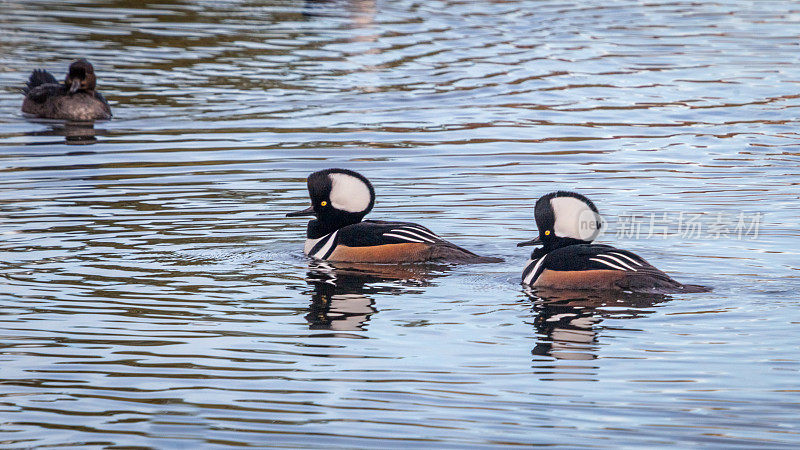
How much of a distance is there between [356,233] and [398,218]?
58.3 inches

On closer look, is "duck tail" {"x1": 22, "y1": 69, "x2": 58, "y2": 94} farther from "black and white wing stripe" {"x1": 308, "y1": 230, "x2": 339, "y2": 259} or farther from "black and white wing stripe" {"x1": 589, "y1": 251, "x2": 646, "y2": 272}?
"black and white wing stripe" {"x1": 589, "y1": 251, "x2": 646, "y2": 272}

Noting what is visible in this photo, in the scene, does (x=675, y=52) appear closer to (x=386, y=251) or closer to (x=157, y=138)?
(x=157, y=138)

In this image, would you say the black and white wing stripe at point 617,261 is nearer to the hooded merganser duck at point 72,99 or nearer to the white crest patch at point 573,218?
the white crest patch at point 573,218

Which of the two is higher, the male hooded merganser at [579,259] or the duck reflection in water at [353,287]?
the male hooded merganser at [579,259]

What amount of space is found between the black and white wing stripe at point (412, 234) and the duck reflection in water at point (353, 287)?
0.21 metres

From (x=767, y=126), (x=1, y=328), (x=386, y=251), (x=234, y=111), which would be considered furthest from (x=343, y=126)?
(x=1, y=328)

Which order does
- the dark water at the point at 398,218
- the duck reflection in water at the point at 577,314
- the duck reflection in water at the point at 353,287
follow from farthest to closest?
the duck reflection in water at the point at 353,287, the duck reflection in water at the point at 577,314, the dark water at the point at 398,218

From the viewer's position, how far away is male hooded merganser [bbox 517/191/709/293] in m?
9.33

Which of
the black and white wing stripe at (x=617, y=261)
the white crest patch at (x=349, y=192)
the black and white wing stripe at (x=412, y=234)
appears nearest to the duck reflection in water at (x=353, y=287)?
the black and white wing stripe at (x=412, y=234)

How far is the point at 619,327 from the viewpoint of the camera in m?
8.53

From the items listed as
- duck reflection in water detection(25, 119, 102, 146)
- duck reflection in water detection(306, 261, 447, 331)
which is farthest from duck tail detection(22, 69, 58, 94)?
duck reflection in water detection(306, 261, 447, 331)

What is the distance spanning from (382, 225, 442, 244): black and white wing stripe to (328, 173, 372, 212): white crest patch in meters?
0.59

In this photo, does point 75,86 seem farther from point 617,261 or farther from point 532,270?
point 617,261

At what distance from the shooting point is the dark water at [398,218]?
700 centimetres
